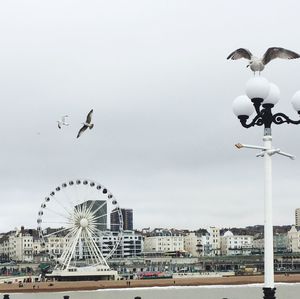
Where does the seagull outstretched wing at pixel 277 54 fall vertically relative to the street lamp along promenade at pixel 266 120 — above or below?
above

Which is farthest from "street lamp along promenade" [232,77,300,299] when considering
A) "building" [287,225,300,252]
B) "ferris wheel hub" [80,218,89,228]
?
"building" [287,225,300,252]

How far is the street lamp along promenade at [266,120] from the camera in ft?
30.3

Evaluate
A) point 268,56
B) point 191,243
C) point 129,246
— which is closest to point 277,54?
point 268,56

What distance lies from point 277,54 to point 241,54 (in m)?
0.47

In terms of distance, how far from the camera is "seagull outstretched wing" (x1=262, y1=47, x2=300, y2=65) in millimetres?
9305

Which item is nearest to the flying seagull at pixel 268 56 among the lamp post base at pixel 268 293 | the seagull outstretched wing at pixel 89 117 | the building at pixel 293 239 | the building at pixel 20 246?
the lamp post base at pixel 268 293

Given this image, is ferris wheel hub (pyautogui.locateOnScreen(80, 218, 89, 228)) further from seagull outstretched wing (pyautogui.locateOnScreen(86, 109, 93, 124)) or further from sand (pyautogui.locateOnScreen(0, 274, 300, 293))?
seagull outstretched wing (pyautogui.locateOnScreen(86, 109, 93, 124))

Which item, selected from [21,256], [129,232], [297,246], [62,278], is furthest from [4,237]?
[62,278]

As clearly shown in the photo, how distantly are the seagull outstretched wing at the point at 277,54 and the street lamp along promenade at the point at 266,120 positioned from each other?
0.26 m

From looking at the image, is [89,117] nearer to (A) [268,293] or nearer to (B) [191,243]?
(A) [268,293]

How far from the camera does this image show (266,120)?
383 inches

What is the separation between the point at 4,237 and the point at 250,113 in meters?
181

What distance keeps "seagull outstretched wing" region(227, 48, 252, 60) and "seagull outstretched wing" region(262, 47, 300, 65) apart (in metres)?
0.23

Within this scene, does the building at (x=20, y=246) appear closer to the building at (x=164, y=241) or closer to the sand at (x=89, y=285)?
the building at (x=164, y=241)
